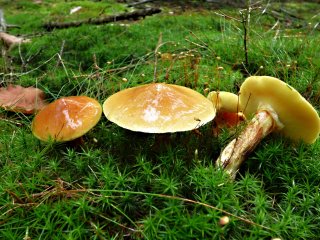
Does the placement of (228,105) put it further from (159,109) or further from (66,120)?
(66,120)

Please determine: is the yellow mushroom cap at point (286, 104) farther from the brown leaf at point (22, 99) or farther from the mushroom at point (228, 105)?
the brown leaf at point (22, 99)

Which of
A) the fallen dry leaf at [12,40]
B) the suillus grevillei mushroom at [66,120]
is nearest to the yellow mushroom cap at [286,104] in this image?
the suillus grevillei mushroom at [66,120]

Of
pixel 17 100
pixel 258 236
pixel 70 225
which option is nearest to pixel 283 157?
pixel 258 236

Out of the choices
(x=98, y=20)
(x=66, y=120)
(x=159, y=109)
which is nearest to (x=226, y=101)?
(x=159, y=109)

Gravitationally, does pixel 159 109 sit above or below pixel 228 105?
above

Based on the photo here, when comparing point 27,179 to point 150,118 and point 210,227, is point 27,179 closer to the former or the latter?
point 150,118
